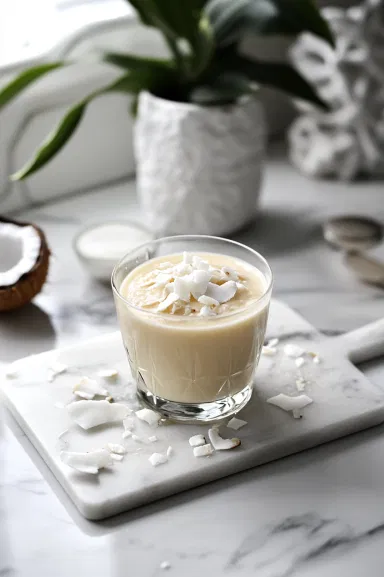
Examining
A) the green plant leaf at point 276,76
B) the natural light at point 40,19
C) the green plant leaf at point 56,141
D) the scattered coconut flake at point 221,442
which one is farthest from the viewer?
the natural light at point 40,19

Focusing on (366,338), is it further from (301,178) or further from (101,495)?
(301,178)

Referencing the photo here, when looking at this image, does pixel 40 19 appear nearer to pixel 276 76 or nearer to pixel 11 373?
pixel 276 76

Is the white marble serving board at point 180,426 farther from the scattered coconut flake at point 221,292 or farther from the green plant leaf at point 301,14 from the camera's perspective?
the green plant leaf at point 301,14

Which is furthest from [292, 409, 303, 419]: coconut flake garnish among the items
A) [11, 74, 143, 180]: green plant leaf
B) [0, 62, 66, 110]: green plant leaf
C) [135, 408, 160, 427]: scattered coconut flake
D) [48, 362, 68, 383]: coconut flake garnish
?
[0, 62, 66, 110]: green plant leaf

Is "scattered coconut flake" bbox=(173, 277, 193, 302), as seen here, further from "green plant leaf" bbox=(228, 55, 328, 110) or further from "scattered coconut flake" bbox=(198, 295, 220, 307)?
"green plant leaf" bbox=(228, 55, 328, 110)

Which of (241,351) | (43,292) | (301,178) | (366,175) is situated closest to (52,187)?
(43,292)

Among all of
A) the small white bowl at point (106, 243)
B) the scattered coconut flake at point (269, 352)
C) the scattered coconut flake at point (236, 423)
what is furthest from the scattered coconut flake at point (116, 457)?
the small white bowl at point (106, 243)

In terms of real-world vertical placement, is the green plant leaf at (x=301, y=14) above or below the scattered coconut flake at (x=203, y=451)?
above
